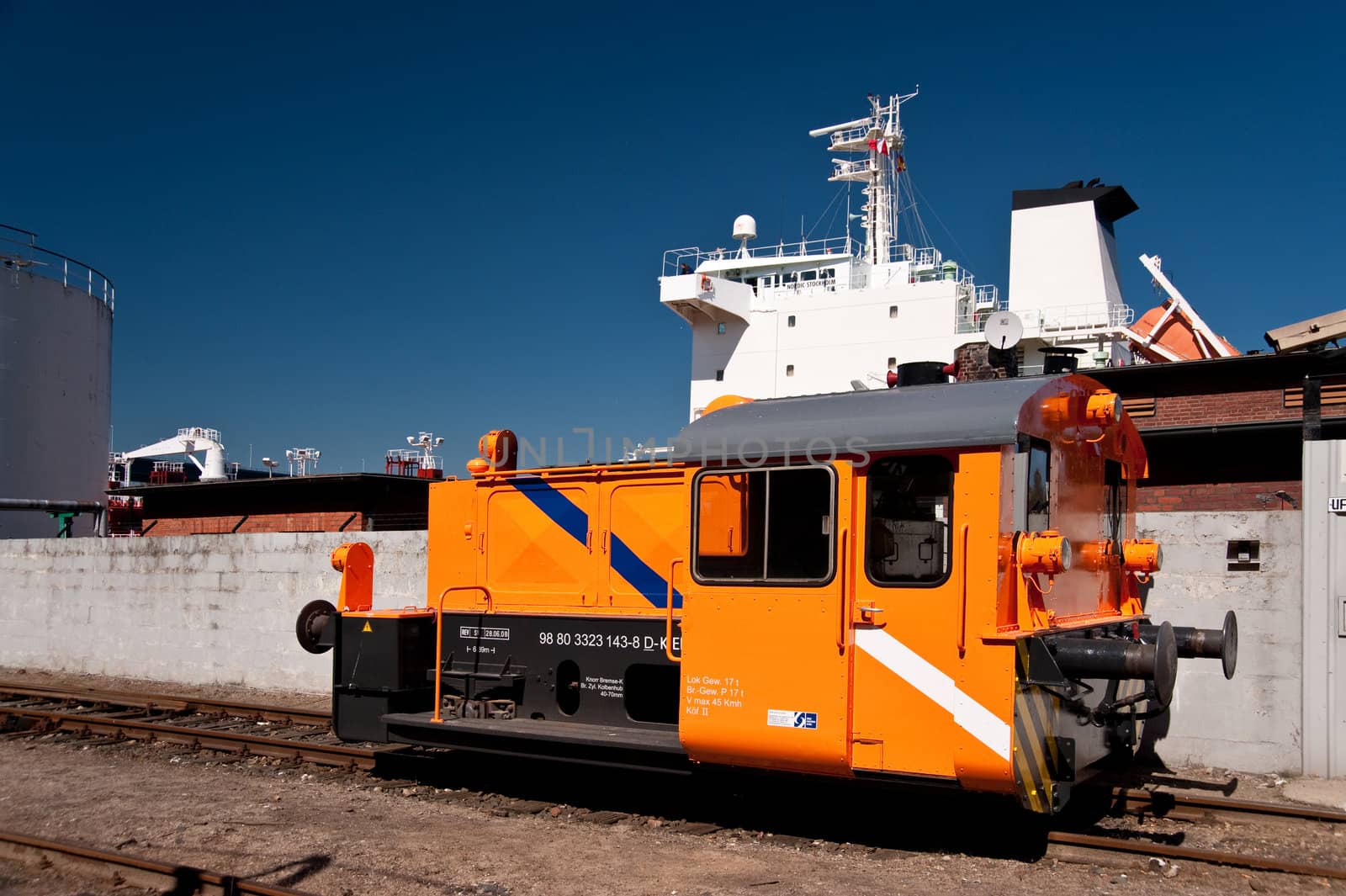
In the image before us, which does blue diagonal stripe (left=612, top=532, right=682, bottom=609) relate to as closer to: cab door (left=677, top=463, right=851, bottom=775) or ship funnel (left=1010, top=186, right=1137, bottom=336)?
cab door (left=677, top=463, right=851, bottom=775)

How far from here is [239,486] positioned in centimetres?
2397

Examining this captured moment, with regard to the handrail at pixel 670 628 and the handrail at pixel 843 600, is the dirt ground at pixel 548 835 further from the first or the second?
the handrail at pixel 843 600

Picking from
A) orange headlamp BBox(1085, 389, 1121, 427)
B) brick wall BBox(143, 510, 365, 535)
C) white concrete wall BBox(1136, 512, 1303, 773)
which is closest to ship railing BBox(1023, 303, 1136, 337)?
brick wall BBox(143, 510, 365, 535)

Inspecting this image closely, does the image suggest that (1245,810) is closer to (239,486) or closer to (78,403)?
(239,486)

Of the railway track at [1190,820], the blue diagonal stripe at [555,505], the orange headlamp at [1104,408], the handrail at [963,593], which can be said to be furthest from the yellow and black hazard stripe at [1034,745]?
the blue diagonal stripe at [555,505]

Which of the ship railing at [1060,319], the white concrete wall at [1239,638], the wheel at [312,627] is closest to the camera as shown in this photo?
the white concrete wall at [1239,638]

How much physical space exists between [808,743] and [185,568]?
13719mm

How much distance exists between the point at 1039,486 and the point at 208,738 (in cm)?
885

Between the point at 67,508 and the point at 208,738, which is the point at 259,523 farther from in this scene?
the point at 208,738

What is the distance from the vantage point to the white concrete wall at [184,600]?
1526cm

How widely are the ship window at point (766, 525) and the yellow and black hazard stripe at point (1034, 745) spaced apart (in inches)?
50.3

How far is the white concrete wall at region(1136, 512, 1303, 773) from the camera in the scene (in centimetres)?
921

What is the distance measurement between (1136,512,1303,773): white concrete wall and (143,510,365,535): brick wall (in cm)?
1448

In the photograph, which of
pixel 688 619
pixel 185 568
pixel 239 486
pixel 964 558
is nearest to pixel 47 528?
pixel 239 486
